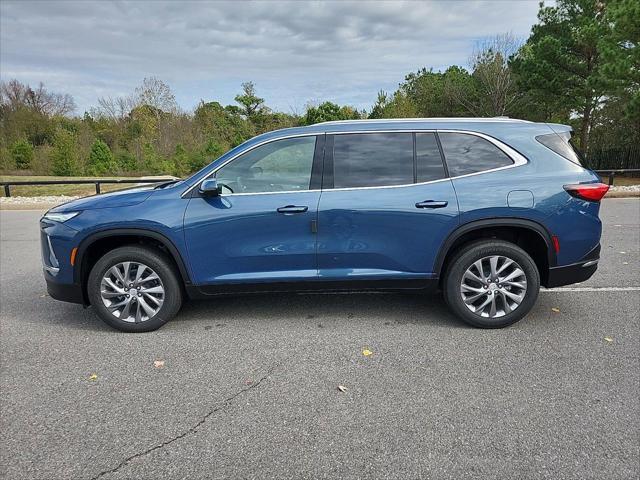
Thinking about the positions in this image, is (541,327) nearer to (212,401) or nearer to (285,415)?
(285,415)

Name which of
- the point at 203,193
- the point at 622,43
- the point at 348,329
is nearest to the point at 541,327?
the point at 348,329

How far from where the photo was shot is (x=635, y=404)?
2748 millimetres

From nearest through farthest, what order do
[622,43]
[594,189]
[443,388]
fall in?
[443,388]
[594,189]
[622,43]

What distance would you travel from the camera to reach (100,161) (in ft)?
93.1

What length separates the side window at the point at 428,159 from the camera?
380 cm

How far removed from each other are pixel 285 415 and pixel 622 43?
21298 mm

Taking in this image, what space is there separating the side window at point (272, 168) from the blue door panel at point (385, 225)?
333mm

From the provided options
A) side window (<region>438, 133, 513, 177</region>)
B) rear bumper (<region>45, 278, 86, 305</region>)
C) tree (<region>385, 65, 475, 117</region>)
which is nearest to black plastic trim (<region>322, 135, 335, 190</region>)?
side window (<region>438, 133, 513, 177</region>)

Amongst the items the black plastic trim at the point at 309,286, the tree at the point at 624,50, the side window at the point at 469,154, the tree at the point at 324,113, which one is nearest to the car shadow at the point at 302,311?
the black plastic trim at the point at 309,286

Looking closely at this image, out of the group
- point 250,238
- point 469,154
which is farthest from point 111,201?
point 469,154

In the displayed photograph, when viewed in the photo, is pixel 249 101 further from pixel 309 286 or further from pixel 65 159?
pixel 309 286

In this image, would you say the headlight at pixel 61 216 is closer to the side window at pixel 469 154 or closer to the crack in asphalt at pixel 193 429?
the crack in asphalt at pixel 193 429

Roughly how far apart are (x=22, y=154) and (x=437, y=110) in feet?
98.5

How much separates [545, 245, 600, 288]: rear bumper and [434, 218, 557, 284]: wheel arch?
0.19ft
